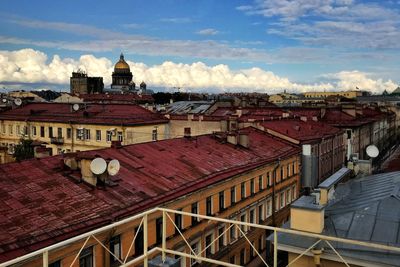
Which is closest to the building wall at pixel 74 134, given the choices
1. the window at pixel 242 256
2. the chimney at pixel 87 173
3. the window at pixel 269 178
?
the window at pixel 269 178

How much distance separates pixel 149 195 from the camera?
19.2m

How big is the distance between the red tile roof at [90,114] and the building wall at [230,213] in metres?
18.5

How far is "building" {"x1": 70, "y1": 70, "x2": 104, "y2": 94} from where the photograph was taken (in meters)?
150

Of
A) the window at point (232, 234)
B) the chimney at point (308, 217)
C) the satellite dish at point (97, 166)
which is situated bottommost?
the window at point (232, 234)

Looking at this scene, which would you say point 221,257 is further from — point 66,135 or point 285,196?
point 66,135

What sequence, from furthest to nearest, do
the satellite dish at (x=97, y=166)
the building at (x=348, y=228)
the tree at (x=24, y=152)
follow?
the tree at (x=24, y=152) → the satellite dish at (x=97, y=166) → the building at (x=348, y=228)

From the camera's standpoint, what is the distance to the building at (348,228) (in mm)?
11023

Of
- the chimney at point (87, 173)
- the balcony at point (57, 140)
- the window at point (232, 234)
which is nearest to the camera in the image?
the chimney at point (87, 173)

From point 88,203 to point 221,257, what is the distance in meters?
10.1

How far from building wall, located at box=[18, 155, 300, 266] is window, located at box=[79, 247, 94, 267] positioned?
0.20 meters

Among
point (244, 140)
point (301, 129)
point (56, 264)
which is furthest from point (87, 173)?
point (301, 129)

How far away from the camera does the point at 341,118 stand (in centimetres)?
5912

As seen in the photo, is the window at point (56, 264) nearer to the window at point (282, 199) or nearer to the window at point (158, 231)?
the window at point (158, 231)

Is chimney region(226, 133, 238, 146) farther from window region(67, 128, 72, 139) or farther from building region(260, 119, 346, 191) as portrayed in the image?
window region(67, 128, 72, 139)
